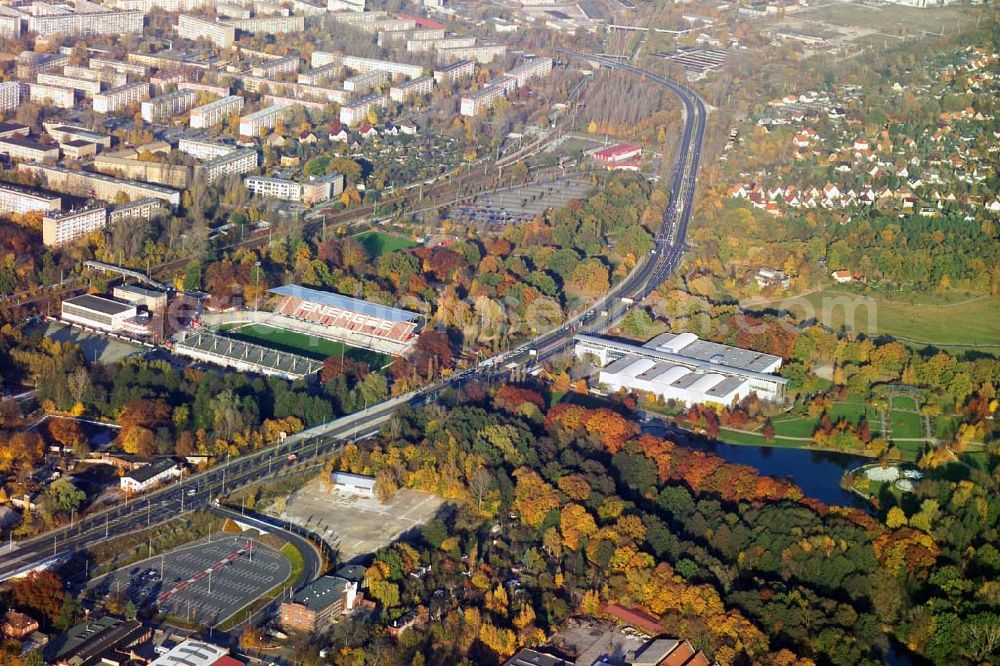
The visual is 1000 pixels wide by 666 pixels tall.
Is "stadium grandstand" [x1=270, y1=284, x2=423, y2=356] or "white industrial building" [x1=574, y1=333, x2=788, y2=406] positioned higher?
"white industrial building" [x1=574, y1=333, x2=788, y2=406]

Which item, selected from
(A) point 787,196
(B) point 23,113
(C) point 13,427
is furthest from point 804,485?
(B) point 23,113

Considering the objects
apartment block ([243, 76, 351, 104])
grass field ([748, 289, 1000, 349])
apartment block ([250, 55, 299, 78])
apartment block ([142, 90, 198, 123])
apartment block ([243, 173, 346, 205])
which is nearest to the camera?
grass field ([748, 289, 1000, 349])

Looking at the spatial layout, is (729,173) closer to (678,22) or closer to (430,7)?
(678,22)

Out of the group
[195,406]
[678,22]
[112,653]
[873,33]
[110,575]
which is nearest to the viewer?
[112,653]

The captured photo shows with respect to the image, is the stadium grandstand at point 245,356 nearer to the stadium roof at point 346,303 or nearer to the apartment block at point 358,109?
the stadium roof at point 346,303

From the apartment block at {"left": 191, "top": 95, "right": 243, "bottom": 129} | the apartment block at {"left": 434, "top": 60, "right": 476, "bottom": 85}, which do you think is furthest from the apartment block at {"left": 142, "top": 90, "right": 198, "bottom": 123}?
the apartment block at {"left": 434, "top": 60, "right": 476, "bottom": 85}

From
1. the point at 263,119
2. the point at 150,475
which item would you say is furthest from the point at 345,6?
the point at 150,475

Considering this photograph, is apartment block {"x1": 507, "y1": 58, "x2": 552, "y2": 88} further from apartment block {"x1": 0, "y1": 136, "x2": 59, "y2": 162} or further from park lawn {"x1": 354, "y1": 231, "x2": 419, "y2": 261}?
apartment block {"x1": 0, "y1": 136, "x2": 59, "y2": 162}
